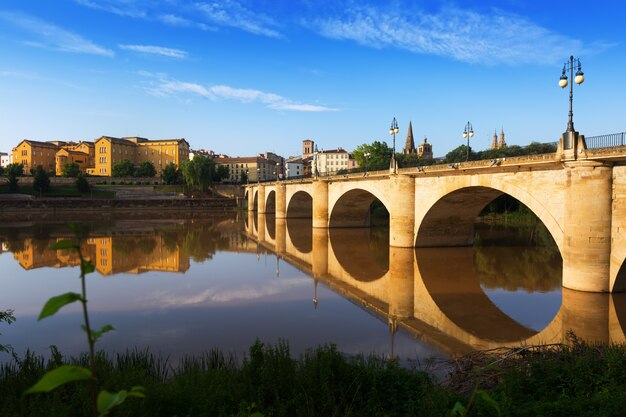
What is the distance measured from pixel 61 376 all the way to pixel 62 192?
90.9 meters

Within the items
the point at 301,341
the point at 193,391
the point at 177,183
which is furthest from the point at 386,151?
the point at 193,391

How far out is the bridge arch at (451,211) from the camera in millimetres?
22312

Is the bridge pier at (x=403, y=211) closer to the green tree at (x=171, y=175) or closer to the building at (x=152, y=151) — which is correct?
the green tree at (x=171, y=175)

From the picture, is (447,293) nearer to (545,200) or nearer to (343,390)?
(545,200)

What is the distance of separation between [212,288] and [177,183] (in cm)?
8149

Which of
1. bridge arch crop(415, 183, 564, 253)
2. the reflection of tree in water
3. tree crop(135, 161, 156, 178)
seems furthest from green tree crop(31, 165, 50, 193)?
the reflection of tree in water

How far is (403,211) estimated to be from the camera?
84.5 feet

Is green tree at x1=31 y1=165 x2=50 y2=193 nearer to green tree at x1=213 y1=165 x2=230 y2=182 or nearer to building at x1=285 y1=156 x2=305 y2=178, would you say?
green tree at x1=213 y1=165 x2=230 y2=182

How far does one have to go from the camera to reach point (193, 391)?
6336mm

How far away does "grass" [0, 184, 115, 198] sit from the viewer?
77.1 metres

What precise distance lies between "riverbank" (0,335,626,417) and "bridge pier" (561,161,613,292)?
7.24 m

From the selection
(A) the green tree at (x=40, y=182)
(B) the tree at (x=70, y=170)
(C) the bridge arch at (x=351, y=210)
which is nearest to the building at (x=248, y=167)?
(B) the tree at (x=70, y=170)

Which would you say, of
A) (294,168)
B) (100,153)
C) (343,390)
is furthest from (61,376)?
(294,168)

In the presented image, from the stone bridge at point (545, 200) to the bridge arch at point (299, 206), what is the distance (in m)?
20.5
